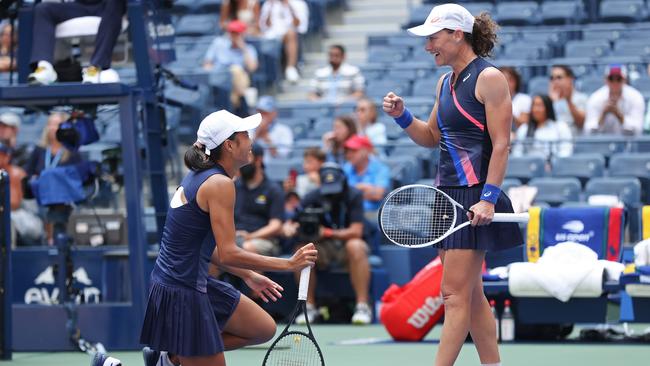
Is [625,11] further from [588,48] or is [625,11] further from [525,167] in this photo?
[525,167]

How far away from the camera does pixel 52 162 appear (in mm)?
11055

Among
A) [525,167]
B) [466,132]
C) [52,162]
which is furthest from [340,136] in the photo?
[466,132]

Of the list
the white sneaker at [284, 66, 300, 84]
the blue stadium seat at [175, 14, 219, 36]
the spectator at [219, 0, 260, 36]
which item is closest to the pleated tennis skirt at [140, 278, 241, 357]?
the white sneaker at [284, 66, 300, 84]

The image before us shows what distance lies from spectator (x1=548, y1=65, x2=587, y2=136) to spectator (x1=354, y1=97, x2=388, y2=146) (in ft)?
5.92

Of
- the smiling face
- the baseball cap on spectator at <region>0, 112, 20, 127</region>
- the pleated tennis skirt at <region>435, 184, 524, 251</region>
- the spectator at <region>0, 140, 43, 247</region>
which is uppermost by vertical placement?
the smiling face

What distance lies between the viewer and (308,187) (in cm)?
1295

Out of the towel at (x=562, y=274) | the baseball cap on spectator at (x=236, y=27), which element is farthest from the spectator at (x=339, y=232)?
the baseball cap on spectator at (x=236, y=27)

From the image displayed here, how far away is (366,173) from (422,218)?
20.0 feet

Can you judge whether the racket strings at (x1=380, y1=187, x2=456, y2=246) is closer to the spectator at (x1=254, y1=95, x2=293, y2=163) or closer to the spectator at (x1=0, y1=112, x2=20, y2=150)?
the spectator at (x1=254, y1=95, x2=293, y2=163)

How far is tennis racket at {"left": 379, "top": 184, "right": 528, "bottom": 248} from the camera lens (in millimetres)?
6469

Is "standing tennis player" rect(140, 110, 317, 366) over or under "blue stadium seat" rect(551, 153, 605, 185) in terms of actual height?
over

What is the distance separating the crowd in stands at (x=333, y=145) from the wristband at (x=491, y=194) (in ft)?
13.7

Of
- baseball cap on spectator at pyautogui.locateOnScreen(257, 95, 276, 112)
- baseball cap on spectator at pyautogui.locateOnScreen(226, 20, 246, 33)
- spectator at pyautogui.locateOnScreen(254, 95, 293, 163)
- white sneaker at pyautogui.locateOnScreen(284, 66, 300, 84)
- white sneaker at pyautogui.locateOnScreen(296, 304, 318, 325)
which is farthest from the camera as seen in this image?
white sneaker at pyautogui.locateOnScreen(284, 66, 300, 84)

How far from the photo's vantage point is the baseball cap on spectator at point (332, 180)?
11.9 metres
